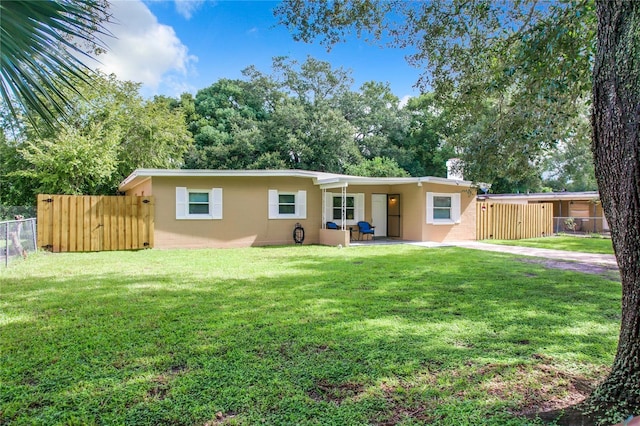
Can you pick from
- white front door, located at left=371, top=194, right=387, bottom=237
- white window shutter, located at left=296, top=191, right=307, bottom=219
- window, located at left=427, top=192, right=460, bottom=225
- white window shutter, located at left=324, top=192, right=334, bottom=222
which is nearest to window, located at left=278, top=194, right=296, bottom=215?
white window shutter, located at left=296, top=191, right=307, bottom=219

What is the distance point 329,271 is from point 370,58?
5880 mm

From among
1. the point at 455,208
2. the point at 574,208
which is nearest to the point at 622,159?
the point at 455,208

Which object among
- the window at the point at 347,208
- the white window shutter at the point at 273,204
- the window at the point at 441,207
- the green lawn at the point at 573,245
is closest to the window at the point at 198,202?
the white window shutter at the point at 273,204

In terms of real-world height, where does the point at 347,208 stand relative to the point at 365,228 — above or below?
above

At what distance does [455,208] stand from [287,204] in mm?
6768

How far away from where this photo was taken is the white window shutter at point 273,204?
14.2 meters

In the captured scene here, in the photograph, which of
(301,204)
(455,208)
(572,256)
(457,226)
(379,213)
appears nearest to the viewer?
(572,256)

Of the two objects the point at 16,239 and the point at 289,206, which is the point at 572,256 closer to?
the point at 289,206

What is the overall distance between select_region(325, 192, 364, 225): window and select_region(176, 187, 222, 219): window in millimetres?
4373

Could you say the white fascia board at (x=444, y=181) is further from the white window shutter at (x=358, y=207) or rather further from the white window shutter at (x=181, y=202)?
the white window shutter at (x=181, y=202)

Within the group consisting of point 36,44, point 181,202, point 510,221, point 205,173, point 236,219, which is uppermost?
point 205,173

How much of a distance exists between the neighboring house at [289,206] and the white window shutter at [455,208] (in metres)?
0.04

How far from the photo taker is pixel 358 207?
1586cm

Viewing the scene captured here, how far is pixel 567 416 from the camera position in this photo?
2.44 metres
